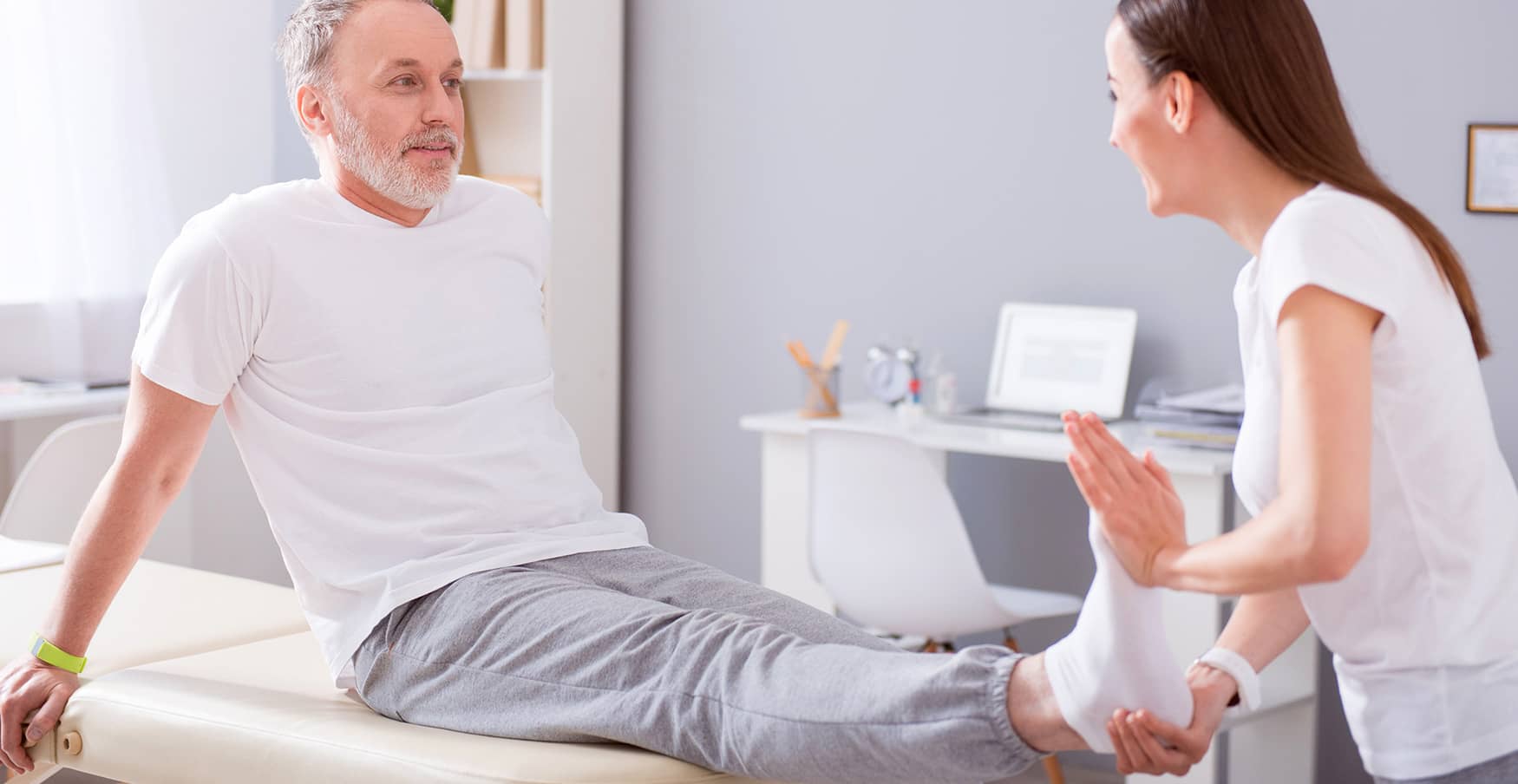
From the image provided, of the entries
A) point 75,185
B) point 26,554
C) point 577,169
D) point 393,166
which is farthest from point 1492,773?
point 75,185

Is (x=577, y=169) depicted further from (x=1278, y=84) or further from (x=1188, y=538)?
(x=1278, y=84)

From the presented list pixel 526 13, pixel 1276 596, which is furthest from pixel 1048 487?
pixel 1276 596

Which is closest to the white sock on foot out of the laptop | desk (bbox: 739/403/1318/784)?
desk (bbox: 739/403/1318/784)

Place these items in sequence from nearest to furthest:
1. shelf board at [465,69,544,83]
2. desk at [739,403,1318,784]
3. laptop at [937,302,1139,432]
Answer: desk at [739,403,1318,784] → laptop at [937,302,1139,432] → shelf board at [465,69,544,83]

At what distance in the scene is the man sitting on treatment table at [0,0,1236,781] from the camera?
160 centimetres

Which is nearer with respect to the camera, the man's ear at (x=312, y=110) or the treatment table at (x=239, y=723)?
the treatment table at (x=239, y=723)

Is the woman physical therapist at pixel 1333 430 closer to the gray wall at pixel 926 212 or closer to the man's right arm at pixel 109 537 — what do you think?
the man's right arm at pixel 109 537

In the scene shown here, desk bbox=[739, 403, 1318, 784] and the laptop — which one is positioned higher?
the laptop

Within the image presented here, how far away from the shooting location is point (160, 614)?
2.19 m

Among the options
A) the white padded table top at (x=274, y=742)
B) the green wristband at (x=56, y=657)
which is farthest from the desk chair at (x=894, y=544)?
the green wristband at (x=56, y=657)

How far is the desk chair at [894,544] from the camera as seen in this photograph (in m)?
2.67

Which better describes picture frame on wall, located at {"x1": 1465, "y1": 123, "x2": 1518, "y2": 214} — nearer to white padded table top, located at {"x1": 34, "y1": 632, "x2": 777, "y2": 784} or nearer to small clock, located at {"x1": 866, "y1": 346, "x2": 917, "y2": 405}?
small clock, located at {"x1": 866, "y1": 346, "x2": 917, "y2": 405}

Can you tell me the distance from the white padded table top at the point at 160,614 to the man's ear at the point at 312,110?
663 millimetres

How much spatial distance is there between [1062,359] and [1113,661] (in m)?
1.91
